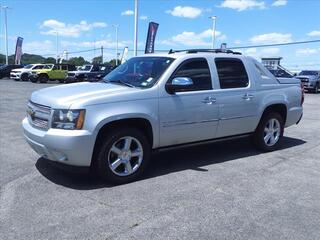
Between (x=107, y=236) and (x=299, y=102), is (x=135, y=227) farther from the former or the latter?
(x=299, y=102)

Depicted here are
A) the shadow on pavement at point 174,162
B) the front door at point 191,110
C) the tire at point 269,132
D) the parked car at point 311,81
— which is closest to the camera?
the shadow on pavement at point 174,162

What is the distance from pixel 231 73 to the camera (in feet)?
21.2

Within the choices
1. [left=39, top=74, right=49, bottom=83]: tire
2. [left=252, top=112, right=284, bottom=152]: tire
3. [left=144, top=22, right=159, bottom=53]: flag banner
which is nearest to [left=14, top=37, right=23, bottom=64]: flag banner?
[left=39, top=74, right=49, bottom=83]: tire

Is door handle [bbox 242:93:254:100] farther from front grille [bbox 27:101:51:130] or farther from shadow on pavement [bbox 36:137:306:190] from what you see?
front grille [bbox 27:101:51:130]

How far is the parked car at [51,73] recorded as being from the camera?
35812mm

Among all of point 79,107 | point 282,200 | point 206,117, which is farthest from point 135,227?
point 206,117

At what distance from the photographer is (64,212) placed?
414 centimetres

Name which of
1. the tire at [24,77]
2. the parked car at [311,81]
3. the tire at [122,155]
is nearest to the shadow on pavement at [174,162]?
the tire at [122,155]

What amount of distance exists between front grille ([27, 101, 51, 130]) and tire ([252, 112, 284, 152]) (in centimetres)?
397

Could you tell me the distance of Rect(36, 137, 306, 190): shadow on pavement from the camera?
5.16 metres

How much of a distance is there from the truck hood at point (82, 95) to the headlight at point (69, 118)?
65mm

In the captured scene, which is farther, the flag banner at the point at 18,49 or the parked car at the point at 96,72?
the flag banner at the point at 18,49

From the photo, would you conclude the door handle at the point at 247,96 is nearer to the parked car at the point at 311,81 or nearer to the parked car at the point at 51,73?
the parked car at the point at 311,81

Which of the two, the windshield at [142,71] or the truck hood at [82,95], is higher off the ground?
the windshield at [142,71]
